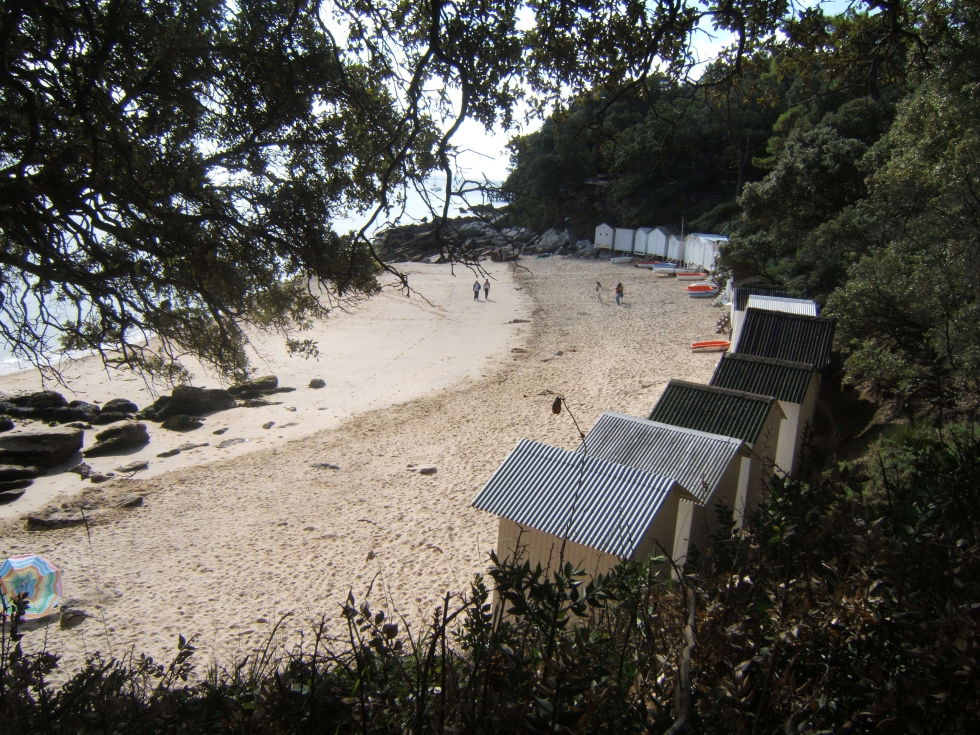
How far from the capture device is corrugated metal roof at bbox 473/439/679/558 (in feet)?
22.7

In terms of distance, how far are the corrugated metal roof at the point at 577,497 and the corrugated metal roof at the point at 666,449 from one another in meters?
0.52

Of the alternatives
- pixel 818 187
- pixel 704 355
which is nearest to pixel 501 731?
pixel 818 187

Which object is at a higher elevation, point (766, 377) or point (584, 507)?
point (766, 377)

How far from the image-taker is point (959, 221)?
9648mm

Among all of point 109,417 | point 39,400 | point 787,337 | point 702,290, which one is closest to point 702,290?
point 702,290

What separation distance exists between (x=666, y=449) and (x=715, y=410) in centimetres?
214

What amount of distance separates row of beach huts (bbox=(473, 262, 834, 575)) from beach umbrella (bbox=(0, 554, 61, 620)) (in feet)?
21.2

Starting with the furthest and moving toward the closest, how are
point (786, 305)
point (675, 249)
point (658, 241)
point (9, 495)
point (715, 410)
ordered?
point (658, 241) → point (675, 249) → point (786, 305) → point (9, 495) → point (715, 410)

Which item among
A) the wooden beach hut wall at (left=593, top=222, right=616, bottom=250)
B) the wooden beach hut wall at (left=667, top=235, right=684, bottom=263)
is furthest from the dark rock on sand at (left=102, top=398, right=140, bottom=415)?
the wooden beach hut wall at (left=593, top=222, right=616, bottom=250)

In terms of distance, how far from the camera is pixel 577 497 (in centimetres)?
720

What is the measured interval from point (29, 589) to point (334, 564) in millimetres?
4128

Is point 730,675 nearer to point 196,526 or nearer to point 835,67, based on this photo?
point 835,67

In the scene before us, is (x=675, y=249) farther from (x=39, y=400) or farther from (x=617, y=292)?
(x=39, y=400)

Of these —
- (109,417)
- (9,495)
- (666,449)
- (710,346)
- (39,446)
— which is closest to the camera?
(666,449)
